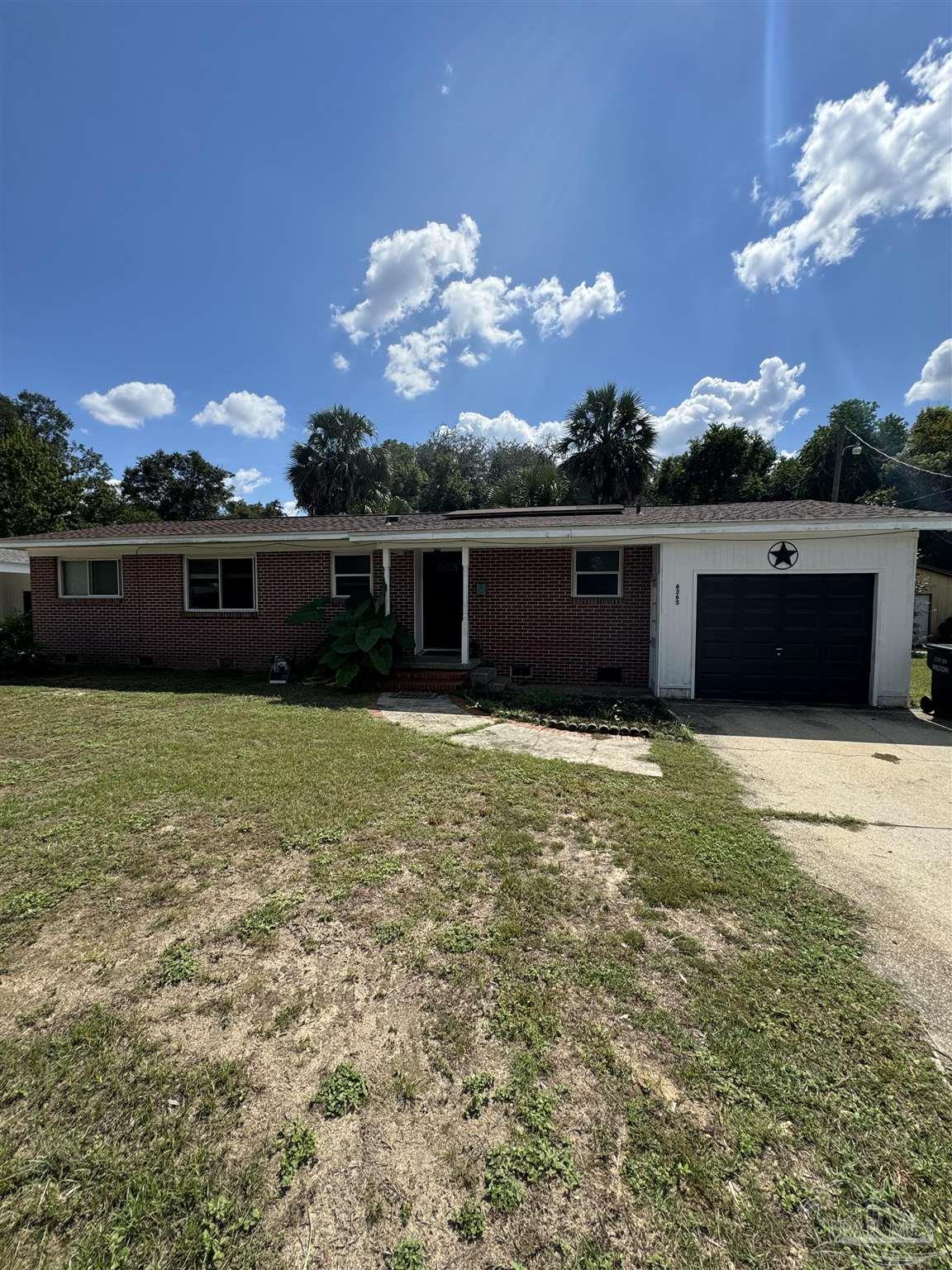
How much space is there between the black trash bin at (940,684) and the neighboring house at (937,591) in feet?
47.4

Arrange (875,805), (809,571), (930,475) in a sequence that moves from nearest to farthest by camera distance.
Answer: (875,805) < (809,571) < (930,475)

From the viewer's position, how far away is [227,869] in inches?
126

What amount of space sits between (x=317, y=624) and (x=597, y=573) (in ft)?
18.6

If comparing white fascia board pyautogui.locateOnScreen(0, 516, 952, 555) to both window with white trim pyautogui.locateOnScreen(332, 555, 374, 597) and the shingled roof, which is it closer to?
the shingled roof

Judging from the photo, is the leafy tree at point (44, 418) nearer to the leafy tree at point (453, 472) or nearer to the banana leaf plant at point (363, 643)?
the leafy tree at point (453, 472)

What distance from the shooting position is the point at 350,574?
1081 centimetres

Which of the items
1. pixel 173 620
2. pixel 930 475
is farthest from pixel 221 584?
pixel 930 475

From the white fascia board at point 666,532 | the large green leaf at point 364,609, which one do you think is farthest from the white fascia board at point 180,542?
the large green leaf at point 364,609

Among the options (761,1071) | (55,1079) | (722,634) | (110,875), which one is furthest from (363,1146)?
(722,634)

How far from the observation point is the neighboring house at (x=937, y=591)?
19266 millimetres

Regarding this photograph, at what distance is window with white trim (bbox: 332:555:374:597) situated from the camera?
35.4ft

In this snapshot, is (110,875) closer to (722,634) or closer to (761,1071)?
(761,1071)

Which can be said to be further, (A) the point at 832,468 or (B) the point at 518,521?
(A) the point at 832,468

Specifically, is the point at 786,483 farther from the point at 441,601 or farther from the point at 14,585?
the point at 14,585
